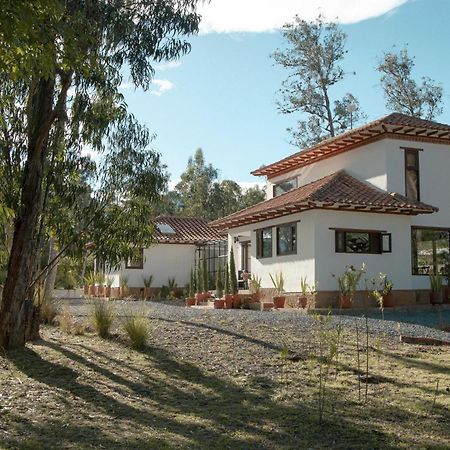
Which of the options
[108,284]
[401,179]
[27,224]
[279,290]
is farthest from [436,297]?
[108,284]

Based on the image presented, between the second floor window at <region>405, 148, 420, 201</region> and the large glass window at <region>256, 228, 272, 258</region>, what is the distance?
4.71 meters

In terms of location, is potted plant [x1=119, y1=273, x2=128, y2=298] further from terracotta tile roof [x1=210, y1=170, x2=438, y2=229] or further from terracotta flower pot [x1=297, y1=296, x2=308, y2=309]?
terracotta flower pot [x1=297, y1=296, x2=308, y2=309]

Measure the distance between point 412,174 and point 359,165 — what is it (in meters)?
1.72

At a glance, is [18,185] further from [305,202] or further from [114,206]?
[305,202]

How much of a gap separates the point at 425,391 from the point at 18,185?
732 centimetres

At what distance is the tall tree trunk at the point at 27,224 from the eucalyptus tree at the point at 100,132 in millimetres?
17

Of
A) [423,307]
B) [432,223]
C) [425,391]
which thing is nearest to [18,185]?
[425,391]

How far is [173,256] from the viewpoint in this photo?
Answer: 29953 millimetres

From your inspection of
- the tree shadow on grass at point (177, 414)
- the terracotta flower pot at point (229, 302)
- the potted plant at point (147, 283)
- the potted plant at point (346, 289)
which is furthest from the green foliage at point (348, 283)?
the potted plant at point (147, 283)

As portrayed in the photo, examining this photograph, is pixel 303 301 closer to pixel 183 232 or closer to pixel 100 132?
pixel 100 132

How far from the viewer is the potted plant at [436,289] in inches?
715

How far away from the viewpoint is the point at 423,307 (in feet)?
58.3

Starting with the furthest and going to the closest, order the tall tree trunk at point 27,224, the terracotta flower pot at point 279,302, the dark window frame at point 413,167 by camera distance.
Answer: the dark window frame at point 413,167 < the terracotta flower pot at point 279,302 < the tall tree trunk at point 27,224

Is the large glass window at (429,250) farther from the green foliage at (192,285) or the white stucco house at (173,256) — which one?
the white stucco house at (173,256)
